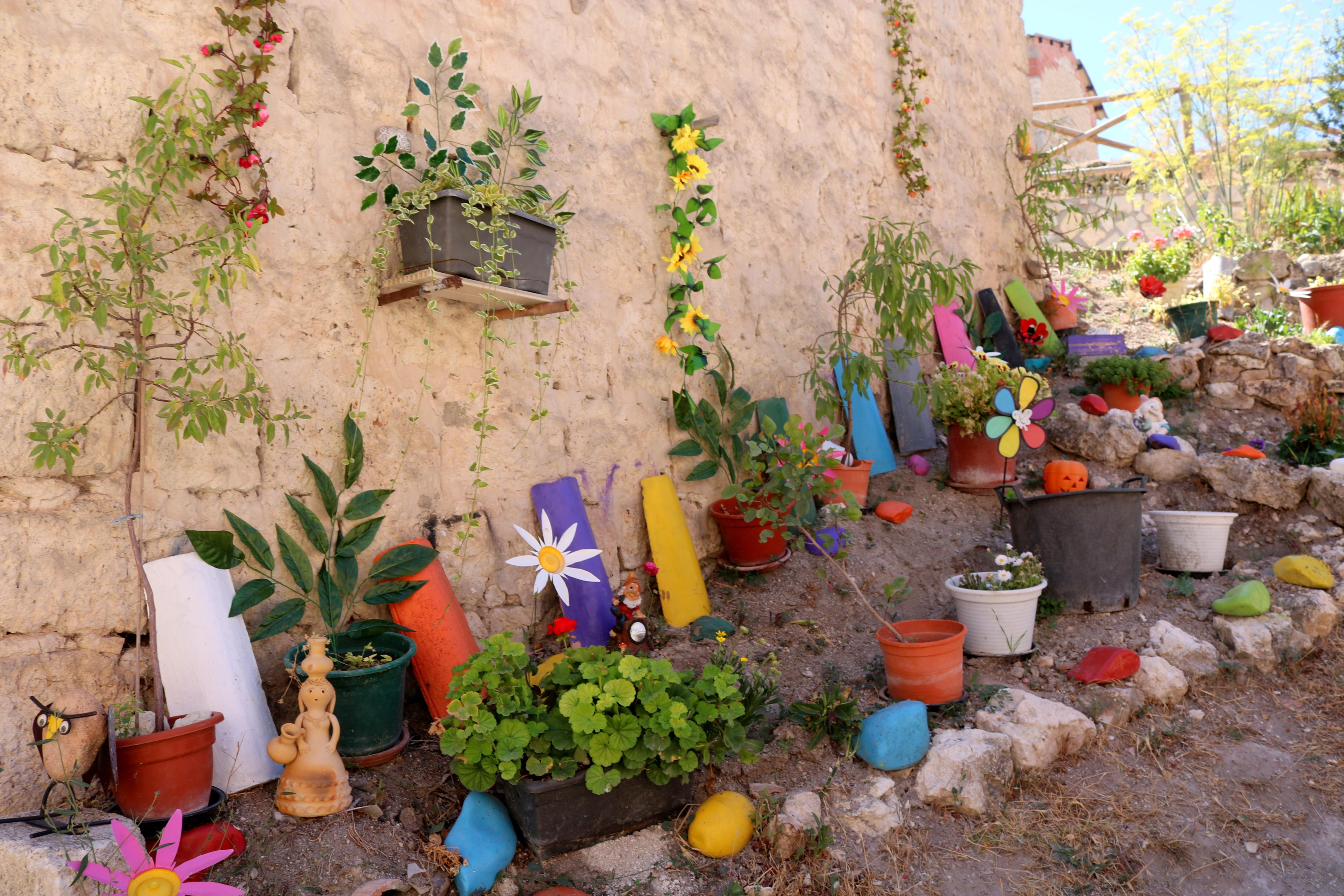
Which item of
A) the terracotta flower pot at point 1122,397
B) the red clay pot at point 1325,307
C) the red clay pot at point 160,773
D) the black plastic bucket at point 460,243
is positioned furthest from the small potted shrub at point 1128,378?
the red clay pot at point 160,773

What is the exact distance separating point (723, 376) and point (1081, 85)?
14.4 m

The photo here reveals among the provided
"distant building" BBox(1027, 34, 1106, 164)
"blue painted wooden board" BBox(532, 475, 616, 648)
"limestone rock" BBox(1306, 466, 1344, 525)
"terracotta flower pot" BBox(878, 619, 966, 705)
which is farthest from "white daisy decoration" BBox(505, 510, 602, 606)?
"distant building" BBox(1027, 34, 1106, 164)

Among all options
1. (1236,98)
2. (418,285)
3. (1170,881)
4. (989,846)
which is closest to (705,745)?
(989,846)

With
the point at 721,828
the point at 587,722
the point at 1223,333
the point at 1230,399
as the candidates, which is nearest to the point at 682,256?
the point at 587,722

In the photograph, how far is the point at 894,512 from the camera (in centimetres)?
419

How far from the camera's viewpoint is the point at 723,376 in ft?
13.0

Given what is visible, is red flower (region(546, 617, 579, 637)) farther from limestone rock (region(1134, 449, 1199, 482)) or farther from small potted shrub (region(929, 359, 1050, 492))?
limestone rock (region(1134, 449, 1199, 482))

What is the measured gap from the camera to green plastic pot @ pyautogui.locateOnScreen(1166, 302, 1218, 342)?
6.23 m

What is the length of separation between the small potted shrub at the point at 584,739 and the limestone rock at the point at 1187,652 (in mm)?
1866

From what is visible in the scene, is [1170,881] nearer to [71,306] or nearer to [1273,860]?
[1273,860]

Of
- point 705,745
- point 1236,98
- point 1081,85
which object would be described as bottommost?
Answer: point 705,745

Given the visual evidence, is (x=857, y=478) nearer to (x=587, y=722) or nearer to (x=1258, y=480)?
(x=1258, y=480)

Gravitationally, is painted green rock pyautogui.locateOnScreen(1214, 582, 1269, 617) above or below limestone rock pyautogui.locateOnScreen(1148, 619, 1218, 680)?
above

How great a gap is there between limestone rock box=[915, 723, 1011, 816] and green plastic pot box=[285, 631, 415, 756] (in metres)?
1.50
